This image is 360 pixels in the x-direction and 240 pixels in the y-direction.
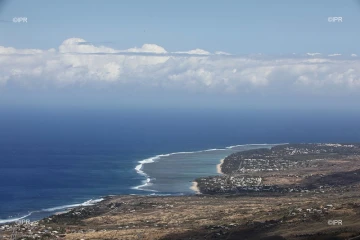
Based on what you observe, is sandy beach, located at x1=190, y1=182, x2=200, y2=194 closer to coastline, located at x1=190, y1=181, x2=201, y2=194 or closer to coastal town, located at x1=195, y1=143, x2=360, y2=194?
coastline, located at x1=190, y1=181, x2=201, y2=194

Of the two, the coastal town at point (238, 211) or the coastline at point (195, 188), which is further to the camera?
the coastline at point (195, 188)

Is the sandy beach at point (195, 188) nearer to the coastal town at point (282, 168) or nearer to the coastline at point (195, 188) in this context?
the coastline at point (195, 188)

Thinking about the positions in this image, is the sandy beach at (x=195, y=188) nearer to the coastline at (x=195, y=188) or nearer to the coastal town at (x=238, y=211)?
the coastline at (x=195, y=188)

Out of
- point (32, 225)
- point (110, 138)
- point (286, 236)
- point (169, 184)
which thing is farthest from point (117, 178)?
point (110, 138)

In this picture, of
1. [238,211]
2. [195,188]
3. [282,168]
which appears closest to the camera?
[238,211]

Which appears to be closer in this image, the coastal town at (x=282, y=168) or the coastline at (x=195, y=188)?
the coastline at (x=195, y=188)

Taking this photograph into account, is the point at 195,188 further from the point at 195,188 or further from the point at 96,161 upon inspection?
the point at 96,161

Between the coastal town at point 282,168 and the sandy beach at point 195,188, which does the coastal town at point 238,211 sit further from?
the sandy beach at point 195,188

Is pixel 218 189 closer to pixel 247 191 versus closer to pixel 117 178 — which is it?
pixel 247 191

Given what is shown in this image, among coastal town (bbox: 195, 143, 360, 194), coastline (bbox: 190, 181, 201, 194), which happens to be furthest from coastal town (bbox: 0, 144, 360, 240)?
coastline (bbox: 190, 181, 201, 194)

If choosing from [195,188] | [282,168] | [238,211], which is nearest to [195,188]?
[195,188]

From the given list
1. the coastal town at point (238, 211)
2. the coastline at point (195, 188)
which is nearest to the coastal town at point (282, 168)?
the coastal town at point (238, 211)
